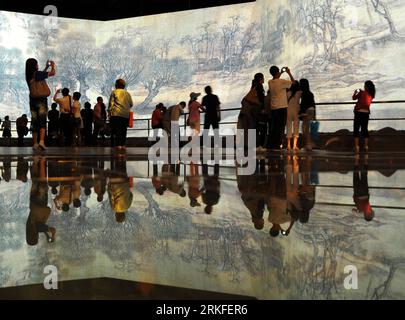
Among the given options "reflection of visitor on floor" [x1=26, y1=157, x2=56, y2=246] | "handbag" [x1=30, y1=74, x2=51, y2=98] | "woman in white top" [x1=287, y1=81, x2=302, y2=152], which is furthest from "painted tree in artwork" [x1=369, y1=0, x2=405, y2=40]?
"reflection of visitor on floor" [x1=26, y1=157, x2=56, y2=246]

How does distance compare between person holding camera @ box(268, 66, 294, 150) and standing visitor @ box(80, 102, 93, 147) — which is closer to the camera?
person holding camera @ box(268, 66, 294, 150)

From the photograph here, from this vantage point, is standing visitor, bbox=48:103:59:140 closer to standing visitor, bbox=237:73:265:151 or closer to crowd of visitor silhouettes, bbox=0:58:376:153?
crowd of visitor silhouettes, bbox=0:58:376:153

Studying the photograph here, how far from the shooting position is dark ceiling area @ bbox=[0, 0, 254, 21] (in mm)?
21141

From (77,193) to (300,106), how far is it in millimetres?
7658

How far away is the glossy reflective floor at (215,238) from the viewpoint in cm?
115

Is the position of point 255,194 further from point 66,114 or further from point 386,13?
point 386,13

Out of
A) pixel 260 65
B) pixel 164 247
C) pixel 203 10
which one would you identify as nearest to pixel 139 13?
pixel 203 10

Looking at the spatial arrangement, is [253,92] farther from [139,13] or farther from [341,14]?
[139,13]

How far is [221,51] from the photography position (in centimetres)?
1961

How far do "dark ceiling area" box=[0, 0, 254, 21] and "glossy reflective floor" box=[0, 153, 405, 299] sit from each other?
18.9 metres

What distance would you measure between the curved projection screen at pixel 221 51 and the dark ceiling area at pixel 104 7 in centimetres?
37

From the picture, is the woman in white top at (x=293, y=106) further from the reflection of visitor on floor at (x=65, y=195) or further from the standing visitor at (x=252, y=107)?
the reflection of visitor on floor at (x=65, y=195)

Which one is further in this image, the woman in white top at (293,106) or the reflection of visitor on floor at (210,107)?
the reflection of visitor on floor at (210,107)

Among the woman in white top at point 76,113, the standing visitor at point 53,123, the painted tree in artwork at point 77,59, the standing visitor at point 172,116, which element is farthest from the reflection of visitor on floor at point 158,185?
the painted tree in artwork at point 77,59
